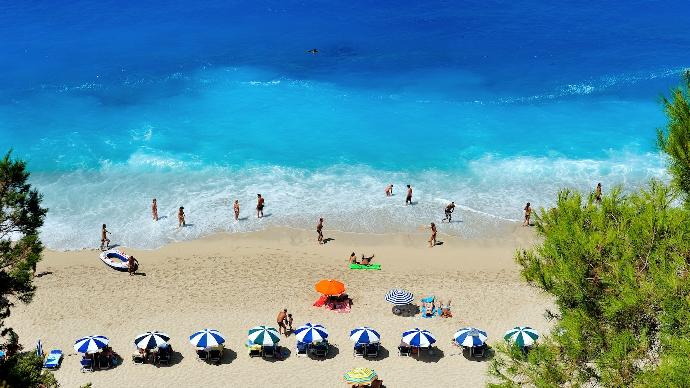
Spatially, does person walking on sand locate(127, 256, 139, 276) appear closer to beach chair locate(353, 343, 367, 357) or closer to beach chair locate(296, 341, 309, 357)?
beach chair locate(296, 341, 309, 357)

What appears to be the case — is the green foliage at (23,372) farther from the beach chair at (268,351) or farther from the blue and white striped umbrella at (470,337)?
the blue and white striped umbrella at (470,337)

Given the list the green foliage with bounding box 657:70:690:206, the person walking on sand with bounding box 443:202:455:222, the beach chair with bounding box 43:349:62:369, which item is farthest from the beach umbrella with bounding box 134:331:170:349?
the green foliage with bounding box 657:70:690:206

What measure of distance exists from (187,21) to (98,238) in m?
49.0

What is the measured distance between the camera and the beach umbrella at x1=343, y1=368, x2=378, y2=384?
25.7 meters

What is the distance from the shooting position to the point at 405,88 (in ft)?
205

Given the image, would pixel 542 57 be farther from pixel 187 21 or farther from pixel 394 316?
pixel 394 316

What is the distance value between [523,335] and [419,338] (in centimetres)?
428

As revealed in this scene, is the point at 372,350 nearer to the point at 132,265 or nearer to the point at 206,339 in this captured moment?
the point at 206,339

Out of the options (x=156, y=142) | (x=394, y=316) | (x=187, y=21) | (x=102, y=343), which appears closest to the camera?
(x=102, y=343)

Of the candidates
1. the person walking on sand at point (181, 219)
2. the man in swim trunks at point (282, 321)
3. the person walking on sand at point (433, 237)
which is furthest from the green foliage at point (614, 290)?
the person walking on sand at point (181, 219)

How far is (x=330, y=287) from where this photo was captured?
3167 cm

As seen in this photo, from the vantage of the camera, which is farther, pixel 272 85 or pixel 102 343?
pixel 272 85

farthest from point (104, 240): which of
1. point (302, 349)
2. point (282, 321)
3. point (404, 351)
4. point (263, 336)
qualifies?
point (404, 351)

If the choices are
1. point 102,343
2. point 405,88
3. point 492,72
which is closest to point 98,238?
point 102,343
